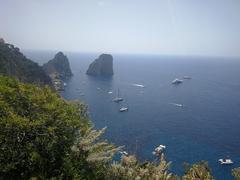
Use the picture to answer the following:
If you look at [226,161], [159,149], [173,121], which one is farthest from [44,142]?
[173,121]

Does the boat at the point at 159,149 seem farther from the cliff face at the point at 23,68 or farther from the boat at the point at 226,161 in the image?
the cliff face at the point at 23,68

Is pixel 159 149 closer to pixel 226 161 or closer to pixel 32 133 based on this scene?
pixel 226 161

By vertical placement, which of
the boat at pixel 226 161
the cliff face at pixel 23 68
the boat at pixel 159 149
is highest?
the cliff face at pixel 23 68

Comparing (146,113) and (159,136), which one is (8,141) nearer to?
(159,136)

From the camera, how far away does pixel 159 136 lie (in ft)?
315

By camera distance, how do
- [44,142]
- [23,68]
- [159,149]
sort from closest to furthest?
[44,142]
[159,149]
[23,68]

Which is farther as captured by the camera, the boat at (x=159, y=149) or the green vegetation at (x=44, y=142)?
the boat at (x=159, y=149)

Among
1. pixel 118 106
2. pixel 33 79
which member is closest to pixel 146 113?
pixel 118 106

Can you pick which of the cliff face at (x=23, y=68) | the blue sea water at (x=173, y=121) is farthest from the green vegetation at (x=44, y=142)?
the cliff face at (x=23, y=68)

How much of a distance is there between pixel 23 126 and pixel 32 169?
2.83m

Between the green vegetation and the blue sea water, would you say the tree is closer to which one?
the green vegetation

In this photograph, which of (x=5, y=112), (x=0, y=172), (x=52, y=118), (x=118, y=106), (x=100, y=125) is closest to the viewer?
(x=0, y=172)

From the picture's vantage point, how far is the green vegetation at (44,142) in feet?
59.9

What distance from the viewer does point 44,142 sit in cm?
1941
